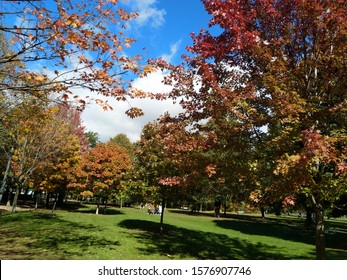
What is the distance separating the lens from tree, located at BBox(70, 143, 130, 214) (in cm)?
3359

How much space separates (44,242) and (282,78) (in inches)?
442

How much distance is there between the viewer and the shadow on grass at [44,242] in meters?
10.6

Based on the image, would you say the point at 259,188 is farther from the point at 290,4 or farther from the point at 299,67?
the point at 290,4

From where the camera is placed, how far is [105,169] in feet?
113

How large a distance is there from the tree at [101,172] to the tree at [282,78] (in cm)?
2593

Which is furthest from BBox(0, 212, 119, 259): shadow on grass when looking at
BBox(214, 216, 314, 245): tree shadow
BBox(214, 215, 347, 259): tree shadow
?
BBox(214, 216, 314, 245): tree shadow

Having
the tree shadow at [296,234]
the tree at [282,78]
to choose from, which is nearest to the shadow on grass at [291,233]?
the tree shadow at [296,234]

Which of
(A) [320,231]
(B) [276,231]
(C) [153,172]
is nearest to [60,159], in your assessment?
(C) [153,172]

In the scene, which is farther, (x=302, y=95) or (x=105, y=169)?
(x=105, y=169)

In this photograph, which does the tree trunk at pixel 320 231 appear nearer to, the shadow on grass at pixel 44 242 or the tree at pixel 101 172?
the shadow on grass at pixel 44 242

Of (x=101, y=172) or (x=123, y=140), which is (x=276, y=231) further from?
(x=123, y=140)

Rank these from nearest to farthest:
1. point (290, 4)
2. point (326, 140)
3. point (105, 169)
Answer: point (326, 140) < point (290, 4) < point (105, 169)

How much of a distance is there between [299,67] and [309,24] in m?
1.16

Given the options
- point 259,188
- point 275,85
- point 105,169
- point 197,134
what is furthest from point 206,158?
point 105,169
